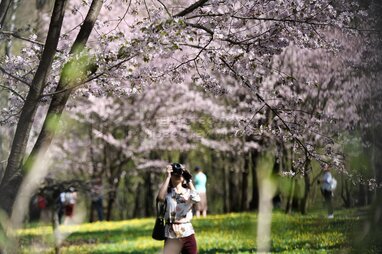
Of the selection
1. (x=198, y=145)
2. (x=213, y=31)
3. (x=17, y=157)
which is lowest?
(x=17, y=157)

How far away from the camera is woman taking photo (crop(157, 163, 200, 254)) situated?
7535mm

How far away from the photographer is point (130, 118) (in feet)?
124

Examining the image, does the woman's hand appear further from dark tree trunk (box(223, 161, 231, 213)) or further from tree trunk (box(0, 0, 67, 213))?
dark tree trunk (box(223, 161, 231, 213))

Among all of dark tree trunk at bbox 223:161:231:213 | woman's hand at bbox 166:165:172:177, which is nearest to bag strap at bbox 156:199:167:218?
woman's hand at bbox 166:165:172:177

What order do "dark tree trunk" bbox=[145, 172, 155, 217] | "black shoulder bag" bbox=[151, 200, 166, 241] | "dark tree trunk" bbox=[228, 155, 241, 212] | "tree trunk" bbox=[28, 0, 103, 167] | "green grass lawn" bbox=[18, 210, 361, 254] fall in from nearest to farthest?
"green grass lawn" bbox=[18, 210, 361, 254]
"tree trunk" bbox=[28, 0, 103, 167]
"black shoulder bag" bbox=[151, 200, 166, 241]
"dark tree trunk" bbox=[228, 155, 241, 212]
"dark tree trunk" bbox=[145, 172, 155, 217]

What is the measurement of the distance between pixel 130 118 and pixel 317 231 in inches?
1423

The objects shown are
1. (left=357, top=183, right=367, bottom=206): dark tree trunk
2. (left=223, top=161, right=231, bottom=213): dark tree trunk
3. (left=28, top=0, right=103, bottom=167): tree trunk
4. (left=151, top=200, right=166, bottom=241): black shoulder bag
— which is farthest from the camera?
(left=223, top=161, right=231, bottom=213): dark tree trunk

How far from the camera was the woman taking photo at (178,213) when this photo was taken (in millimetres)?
7535

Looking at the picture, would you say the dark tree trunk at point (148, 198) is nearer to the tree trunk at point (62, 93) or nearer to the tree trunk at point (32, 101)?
the tree trunk at point (62, 93)

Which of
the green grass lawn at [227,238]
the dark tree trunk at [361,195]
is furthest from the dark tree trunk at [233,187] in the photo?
the dark tree trunk at [361,195]

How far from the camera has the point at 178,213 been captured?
757 cm

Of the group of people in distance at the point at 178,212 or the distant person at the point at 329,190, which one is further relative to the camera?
the group of people in distance at the point at 178,212

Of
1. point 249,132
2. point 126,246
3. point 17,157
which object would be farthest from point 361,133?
point 126,246

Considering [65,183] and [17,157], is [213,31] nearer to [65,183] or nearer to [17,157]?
[17,157]
